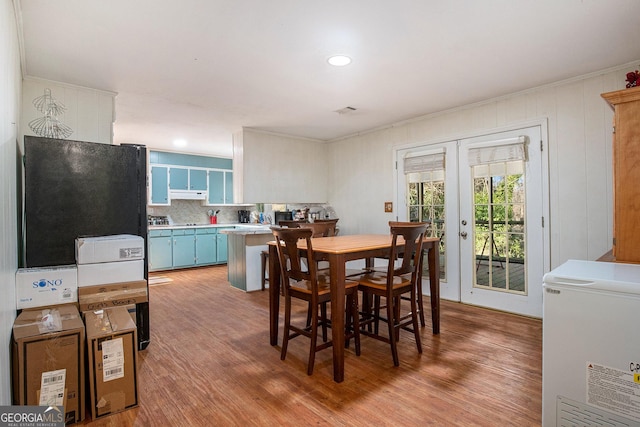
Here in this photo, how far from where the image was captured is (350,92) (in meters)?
3.58

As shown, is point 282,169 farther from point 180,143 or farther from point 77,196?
point 77,196

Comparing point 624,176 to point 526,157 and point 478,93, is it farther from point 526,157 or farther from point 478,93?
point 478,93

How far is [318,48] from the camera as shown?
2594 millimetres

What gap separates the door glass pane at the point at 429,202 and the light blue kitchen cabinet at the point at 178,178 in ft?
15.3

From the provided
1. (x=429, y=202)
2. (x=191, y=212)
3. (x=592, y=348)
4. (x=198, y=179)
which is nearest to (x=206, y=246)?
(x=191, y=212)

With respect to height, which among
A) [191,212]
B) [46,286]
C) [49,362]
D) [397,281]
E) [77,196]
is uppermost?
[77,196]

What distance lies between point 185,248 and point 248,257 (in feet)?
7.83

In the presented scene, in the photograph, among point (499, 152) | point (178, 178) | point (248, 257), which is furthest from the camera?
point (178, 178)

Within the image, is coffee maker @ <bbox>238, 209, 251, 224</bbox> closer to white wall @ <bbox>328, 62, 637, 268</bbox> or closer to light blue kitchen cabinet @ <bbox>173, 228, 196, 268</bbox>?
light blue kitchen cabinet @ <bbox>173, 228, 196, 268</bbox>

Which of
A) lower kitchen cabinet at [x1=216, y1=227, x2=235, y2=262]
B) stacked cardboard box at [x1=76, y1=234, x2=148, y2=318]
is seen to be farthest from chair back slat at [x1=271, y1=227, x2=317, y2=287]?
lower kitchen cabinet at [x1=216, y1=227, x2=235, y2=262]

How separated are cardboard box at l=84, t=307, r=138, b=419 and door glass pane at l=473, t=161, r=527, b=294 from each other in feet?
11.9

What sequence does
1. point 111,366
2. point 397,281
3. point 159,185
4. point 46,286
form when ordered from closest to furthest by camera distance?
point 111,366
point 46,286
point 397,281
point 159,185

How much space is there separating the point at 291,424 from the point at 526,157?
3.42 metres

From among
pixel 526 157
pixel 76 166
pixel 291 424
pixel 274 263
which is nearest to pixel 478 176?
pixel 526 157
